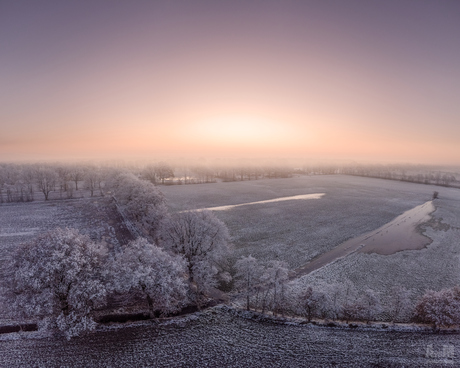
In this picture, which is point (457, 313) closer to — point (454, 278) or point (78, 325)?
point (454, 278)

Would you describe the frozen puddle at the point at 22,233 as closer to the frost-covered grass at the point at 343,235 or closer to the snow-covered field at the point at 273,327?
the snow-covered field at the point at 273,327

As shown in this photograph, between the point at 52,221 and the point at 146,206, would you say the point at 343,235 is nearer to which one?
the point at 146,206

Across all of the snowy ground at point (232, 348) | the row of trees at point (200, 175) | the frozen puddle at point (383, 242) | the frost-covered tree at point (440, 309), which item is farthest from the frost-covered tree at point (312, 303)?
the row of trees at point (200, 175)

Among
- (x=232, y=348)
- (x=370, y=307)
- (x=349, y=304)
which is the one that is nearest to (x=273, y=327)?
(x=232, y=348)

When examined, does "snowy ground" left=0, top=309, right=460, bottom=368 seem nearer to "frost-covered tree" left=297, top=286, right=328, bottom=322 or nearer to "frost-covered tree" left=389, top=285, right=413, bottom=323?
"frost-covered tree" left=297, top=286, right=328, bottom=322

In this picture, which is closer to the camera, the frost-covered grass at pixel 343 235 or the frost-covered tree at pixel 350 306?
the frost-covered tree at pixel 350 306

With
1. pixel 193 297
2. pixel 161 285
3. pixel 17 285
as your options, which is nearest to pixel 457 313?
pixel 193 297
